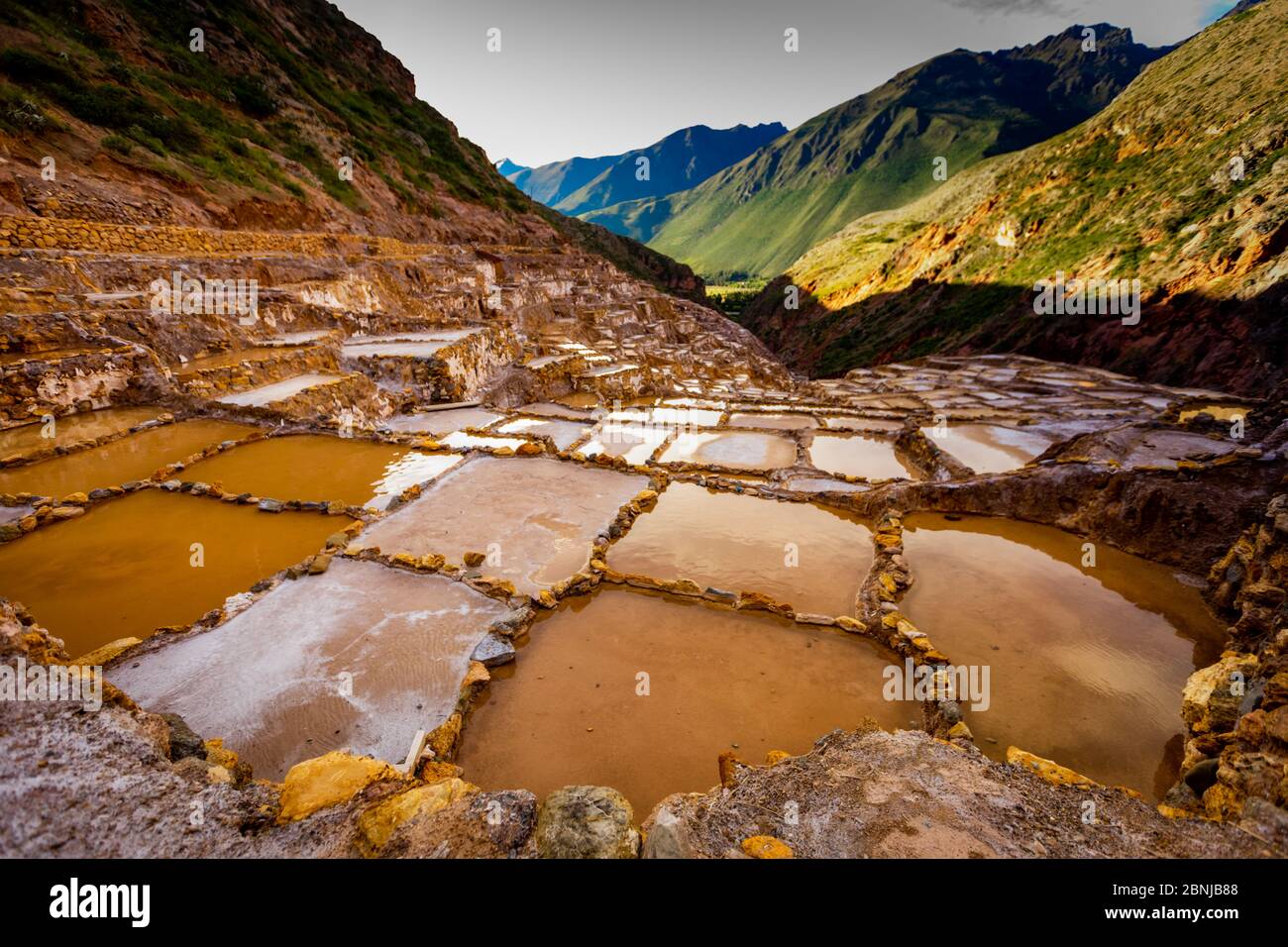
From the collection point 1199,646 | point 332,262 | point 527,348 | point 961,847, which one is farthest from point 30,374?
point 1199,646

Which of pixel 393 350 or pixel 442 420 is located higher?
pixel 393 350

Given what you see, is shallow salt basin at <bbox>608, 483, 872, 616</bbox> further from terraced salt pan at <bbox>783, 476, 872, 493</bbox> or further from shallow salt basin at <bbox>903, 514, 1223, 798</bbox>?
shallow salt basin at <bbox>903, 514, 1223, 798</bbox>

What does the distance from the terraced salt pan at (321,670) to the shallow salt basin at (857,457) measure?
31.3ft

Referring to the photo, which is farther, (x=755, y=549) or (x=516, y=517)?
(x=516, y=517)

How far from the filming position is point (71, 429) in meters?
11.2

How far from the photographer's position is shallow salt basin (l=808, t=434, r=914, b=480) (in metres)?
13.0

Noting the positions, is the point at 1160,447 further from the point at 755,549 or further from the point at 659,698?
the point at 659,698

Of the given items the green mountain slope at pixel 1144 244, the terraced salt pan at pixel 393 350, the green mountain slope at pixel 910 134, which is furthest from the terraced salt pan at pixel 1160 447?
the green mountain slope at pixel 910 134

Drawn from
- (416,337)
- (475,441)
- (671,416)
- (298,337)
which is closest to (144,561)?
(475,441)

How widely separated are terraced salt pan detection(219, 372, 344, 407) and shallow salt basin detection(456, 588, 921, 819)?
11.2 meters

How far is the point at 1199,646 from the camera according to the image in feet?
20.3

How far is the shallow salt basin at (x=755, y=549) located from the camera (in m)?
7.43

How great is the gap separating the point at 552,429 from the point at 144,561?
9.49 m
